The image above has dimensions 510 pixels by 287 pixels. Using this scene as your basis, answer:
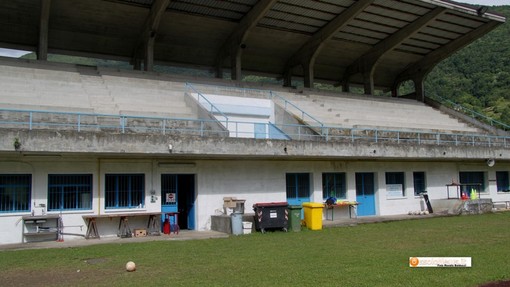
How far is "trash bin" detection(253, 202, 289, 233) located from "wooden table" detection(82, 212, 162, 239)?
383cm

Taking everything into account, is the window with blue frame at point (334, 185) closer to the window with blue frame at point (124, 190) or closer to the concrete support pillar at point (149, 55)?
Result: the window with blue frame at point (124, 190)

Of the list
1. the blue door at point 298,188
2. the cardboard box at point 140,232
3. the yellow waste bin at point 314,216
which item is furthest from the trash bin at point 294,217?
the cardboard box at point 140,232

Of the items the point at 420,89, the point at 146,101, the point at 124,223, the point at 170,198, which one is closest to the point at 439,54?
the point at 420,89

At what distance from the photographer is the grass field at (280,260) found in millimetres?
9383

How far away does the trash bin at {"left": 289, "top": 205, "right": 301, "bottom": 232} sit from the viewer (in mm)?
18891

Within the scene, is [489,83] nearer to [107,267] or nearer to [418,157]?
[418,157]

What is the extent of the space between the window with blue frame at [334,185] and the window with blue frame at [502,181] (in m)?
13.3

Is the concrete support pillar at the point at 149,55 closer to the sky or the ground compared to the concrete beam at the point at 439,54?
closer to the ground

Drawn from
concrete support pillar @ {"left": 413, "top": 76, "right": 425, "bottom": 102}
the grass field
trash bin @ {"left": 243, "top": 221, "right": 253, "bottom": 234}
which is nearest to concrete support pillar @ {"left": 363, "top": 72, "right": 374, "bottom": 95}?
concrete support pillar @ {"left": 413, "top": 76, "right": 425, "bottom": 102}

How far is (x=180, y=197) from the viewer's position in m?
21.5

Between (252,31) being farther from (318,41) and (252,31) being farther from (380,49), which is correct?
(380,49)

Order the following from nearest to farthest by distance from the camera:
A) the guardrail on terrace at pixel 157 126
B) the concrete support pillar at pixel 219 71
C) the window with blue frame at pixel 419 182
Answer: the guardrail on terrace at pixel 157 126, the window with blue frame at pixel 419 182, the concrete support pillar at pixel 219 71

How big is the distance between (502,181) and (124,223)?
2536 centimetres

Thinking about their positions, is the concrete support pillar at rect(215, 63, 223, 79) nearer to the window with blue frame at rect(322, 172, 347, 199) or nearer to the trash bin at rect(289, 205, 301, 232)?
the window with blue frame at rect(322, 172, 347, 199)
